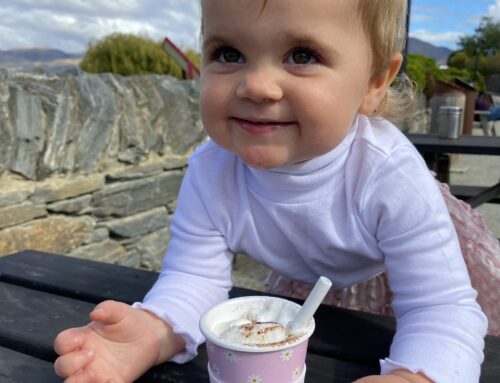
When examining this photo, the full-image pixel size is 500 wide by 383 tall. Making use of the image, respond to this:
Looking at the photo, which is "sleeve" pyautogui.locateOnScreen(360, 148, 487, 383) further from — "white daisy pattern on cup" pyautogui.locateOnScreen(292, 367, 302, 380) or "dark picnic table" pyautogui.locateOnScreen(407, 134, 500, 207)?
"dark picnic table" pyautogui.locateOnScreen(407, 134, 500, 207)

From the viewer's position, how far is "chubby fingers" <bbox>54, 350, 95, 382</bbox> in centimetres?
80

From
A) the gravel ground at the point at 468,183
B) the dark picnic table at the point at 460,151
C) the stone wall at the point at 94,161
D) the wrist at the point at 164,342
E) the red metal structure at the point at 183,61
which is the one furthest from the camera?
the red metal structure at the point at 183,61

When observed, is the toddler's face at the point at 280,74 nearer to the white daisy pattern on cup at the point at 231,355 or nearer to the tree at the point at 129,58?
the white daisy pattern on cup at the point at 231,355

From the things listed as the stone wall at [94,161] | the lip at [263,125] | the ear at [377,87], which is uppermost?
the ear at [377,87]

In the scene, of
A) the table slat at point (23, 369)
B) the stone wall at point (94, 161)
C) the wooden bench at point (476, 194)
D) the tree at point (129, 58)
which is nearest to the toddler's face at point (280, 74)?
the table slat at point (23, 369)

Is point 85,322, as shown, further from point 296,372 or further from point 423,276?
point 423,276

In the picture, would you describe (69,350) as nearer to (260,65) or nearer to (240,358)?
(240,358)

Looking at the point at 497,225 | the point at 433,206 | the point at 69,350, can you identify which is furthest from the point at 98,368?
the point at 497,225

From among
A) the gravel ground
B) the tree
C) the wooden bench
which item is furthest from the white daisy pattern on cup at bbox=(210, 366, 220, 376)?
the tree

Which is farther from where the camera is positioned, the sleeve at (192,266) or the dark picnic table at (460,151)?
the dark picnic table at (460,151)

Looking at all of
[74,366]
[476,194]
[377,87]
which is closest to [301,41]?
[377,87]

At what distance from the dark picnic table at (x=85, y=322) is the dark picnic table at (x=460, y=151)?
2.79 metres

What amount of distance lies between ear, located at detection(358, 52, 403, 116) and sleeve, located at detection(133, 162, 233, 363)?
1.31 feet

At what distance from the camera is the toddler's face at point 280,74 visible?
895 millimetres
